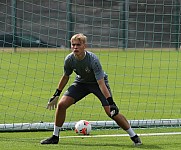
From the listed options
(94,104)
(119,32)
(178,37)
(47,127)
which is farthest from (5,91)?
(119,32)

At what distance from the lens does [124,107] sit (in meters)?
15.1

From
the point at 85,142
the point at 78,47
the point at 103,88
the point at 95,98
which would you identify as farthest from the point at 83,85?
the point at 95,98

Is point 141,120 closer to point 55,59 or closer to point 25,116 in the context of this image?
point 25,116

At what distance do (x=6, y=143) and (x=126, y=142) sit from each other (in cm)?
188

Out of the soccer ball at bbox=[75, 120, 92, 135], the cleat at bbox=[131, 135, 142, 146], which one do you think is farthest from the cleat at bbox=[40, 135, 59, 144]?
the cleat at bbox=[131, 135, 142, 146]

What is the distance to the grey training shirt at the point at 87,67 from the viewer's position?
10602 millimetres

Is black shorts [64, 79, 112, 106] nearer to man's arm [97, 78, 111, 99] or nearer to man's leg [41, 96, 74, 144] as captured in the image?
man's leg [41, 96, 74, 144]

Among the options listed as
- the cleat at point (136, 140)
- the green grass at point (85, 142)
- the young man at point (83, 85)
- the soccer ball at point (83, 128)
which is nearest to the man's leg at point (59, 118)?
the young man at point (83, 85)

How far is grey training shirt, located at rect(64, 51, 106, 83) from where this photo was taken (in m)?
10.6

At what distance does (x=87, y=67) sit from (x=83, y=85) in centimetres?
46

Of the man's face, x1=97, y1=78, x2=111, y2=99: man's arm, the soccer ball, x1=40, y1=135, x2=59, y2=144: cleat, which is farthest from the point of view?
the soccer ball

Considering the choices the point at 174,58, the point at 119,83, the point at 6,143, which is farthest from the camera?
the point at 174,58

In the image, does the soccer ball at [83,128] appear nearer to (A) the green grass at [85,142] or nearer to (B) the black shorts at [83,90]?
(A) the green grass at [85,142]

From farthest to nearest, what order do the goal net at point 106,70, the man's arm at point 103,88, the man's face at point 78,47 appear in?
the goal net at point 106,70 < the man's face at point 78,47 < the man's arm at point 103,88
